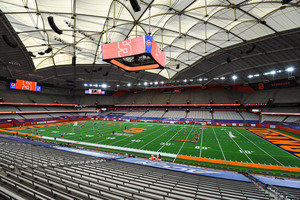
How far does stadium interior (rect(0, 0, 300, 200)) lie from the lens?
5949mm

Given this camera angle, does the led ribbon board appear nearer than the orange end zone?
No

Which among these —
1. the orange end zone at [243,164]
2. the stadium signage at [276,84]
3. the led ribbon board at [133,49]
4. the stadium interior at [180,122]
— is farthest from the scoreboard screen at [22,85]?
the stadium signage at [276,84]

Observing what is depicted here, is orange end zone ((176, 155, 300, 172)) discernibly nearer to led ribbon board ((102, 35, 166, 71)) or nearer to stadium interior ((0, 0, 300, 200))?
stadium interior ((0, 0, 300, 200))

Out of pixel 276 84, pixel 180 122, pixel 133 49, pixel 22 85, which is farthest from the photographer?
pixel 180 122

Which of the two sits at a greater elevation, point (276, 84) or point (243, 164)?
point (276, 84)

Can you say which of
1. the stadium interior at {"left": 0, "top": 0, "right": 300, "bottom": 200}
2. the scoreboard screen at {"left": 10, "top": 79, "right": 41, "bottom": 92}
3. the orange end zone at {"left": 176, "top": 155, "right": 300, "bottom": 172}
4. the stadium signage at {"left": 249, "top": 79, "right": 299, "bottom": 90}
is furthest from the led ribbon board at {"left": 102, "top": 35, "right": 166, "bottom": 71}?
the scoreboard screen at {"left": 10, "top": 79, "right": 41, "bottom": 92}

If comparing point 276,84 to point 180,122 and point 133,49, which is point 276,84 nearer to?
point 180,122

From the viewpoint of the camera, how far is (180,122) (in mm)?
49875

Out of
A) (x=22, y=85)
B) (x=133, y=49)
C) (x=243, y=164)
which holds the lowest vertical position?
(x=243, y=164)

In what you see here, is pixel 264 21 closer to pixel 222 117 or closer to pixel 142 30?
pixel 142 30

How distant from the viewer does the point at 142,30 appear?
93.9ft

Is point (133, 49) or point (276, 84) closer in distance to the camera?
point (133, 49)

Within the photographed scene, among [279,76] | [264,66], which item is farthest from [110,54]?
[279,76]

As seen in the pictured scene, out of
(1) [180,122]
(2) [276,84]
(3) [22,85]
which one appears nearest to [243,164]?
(1) [180,122]
